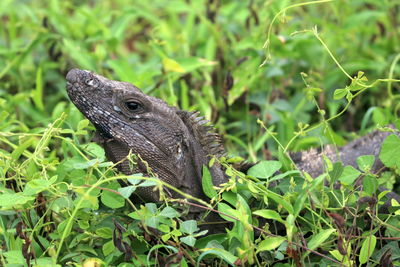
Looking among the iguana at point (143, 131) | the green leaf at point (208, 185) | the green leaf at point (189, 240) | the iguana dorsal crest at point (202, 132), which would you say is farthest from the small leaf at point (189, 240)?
the iguana dorsal crest at point (202, 132)

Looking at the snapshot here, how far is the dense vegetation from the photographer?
11.4 ft

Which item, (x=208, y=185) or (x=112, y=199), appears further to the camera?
(x=208, y=185)

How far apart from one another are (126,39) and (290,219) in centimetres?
488

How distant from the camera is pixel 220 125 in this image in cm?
548

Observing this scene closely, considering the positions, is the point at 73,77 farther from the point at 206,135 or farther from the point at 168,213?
the point at 168,213

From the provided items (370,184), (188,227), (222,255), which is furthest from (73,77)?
(370,184)

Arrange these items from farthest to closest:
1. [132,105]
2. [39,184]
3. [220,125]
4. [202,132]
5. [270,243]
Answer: [220,125] < [202,132] < [132,105] < [39,184] < [270,243]

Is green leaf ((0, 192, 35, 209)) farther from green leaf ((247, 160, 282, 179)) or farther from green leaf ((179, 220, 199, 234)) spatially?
green leaf ((247, 160, 282, 179))

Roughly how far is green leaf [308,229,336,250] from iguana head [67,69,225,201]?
2.55ft

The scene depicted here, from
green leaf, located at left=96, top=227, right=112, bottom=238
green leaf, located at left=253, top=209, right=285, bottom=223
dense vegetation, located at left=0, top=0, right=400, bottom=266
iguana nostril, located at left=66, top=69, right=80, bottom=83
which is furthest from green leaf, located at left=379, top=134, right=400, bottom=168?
iguana nostril, located at left=66, top=69, right=80, bottom=83

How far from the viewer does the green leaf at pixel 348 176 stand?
3.75m

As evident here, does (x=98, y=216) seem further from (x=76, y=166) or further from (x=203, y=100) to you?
(x=203, y=100)

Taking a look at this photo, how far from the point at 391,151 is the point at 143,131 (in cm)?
146

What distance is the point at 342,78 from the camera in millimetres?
6270
